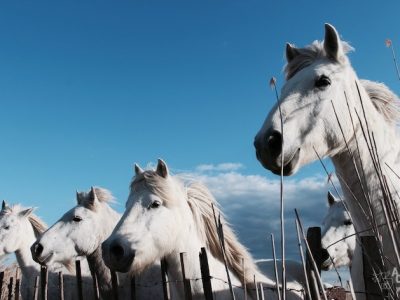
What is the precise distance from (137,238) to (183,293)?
647mm

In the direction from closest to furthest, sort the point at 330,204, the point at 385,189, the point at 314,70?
1. the point at 385,189
2. the point at 314,70
3. the point at 330,204

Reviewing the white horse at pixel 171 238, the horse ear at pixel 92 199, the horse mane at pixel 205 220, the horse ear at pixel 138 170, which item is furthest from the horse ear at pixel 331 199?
the horse ear at pixel 92 199

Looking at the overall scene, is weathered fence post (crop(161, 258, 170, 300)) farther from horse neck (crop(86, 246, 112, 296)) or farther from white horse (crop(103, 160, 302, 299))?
horse neck (crop(86, 246, 112, 296))

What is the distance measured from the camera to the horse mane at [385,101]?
2.94 m

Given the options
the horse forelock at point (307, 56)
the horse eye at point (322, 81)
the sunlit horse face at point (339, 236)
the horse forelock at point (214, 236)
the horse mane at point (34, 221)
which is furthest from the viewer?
the horse mane at point (34, 221)

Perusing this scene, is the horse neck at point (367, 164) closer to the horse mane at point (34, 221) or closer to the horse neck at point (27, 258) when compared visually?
the horse neck at point (27, 258)

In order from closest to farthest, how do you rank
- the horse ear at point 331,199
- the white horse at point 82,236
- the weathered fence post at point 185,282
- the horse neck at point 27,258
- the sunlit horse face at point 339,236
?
1. the weathered fence post at point 185,282
2. the sunlit horse face at point 339,236
3. the horse ear at point 331,199
4. the white horse at point 82,236
5. the horse neck at point 27,258

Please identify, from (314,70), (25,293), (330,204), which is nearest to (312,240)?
(314,70)

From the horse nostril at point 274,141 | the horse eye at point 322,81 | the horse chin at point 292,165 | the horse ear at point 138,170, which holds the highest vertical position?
the horse ear at point 138,170

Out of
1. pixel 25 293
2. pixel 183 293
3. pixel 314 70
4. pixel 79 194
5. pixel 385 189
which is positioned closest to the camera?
pixel 385 189

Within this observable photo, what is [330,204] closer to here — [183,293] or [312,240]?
[183,293]

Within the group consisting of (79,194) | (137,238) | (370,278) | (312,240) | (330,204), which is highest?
(79,194)

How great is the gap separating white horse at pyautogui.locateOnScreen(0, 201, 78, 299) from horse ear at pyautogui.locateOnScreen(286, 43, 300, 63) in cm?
666

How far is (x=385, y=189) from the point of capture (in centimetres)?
138
